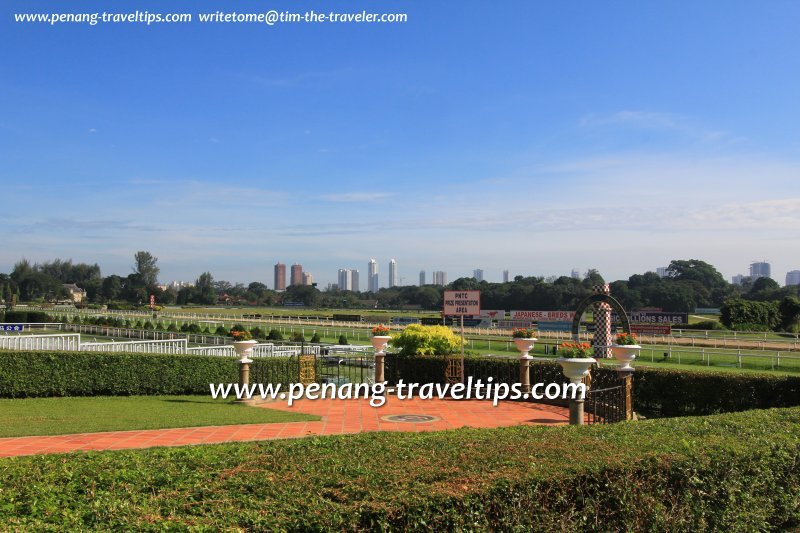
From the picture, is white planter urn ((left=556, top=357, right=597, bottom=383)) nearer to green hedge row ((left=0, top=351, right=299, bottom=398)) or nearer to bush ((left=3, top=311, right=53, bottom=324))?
green hedge row ((left=0, top=351, right=299, bottom=398))

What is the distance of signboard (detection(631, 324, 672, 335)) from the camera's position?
116 feet

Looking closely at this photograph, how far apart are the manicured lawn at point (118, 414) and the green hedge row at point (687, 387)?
5.59 m

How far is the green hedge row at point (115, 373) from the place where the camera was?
43.4ft

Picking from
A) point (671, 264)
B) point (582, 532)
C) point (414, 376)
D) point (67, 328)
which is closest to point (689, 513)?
point (582, 532)

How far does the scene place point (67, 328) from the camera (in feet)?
118

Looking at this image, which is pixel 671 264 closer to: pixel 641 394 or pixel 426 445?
pixel 641 394

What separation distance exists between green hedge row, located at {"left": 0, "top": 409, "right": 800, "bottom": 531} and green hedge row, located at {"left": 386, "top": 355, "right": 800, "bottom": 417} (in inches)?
252

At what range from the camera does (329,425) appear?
1052 centimetres

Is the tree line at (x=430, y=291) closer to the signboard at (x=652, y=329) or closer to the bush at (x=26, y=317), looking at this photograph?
the signboard at (x=652, y=329)

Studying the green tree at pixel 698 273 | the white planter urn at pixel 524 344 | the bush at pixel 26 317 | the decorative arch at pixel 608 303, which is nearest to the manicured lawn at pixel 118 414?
the white planter urn at pixel 524 344

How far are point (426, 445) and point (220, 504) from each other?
1905mm

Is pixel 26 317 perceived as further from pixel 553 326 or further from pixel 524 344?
pixel 524 344

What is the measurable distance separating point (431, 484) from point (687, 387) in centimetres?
1012

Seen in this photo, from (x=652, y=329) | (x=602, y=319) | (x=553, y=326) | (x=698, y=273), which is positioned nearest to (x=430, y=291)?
(x=698, y=273)
